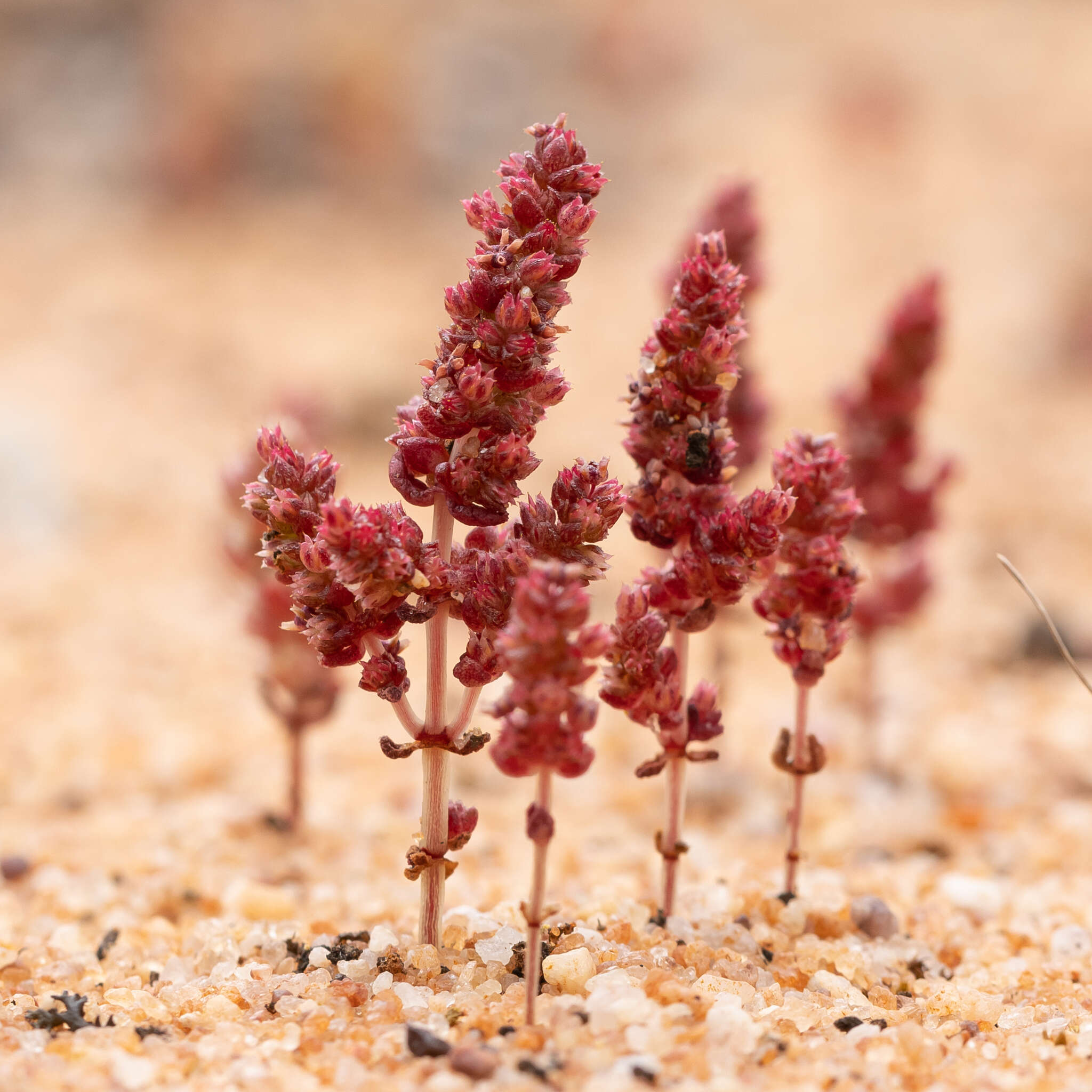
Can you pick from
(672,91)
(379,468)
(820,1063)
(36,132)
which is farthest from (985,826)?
(36,132)

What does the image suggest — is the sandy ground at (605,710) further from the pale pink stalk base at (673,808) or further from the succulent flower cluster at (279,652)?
the succulent flower cluster at (279,652)

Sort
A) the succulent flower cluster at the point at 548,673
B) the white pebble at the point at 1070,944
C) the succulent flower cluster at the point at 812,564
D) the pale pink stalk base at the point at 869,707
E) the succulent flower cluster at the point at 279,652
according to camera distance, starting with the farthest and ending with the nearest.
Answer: the pale pink stalk base at the point at 869,707 < the succulent flower cluster at the point at 279,652 < the white pebble at the point at 1070,944 < the succulent flower cluster at the point at 812,564 < the succulent flower cluster at the point at 548,673

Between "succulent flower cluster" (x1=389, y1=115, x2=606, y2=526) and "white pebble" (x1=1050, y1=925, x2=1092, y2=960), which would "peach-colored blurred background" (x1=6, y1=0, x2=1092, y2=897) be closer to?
"white pebble" (x1=1050, y1=925, x2=1092, y2=960)

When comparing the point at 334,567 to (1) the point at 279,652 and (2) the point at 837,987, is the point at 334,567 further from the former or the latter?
(1) the point at 279,652

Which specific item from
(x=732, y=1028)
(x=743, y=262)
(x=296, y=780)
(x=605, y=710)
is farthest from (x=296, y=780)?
(x=743, y=262)

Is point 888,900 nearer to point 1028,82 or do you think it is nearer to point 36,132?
point 1028,82

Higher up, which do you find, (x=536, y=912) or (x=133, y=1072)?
(x=536, y=912)

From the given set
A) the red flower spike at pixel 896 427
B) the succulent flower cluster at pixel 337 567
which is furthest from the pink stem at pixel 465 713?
the red flower spike at pixel 896 427
